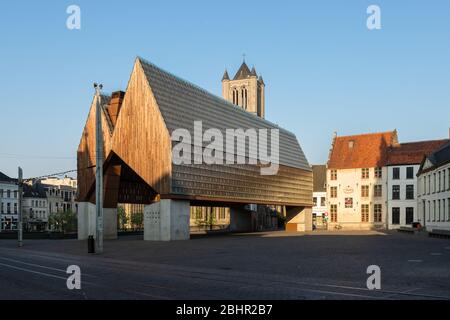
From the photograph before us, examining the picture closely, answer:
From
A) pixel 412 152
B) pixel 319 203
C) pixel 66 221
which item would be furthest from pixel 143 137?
pixel 319 203

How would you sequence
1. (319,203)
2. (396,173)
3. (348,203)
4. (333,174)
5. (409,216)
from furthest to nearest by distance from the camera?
(319,203), (333,174), (348,203), (396,173), (409,216)

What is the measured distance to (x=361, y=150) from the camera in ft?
293

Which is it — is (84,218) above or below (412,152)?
below

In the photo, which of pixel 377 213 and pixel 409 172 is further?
pixel 377 213

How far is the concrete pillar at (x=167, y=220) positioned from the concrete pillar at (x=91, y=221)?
7464 mm

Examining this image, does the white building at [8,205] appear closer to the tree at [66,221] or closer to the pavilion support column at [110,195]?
the tree at [66,221]

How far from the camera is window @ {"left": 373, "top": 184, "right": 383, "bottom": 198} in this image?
8469cm

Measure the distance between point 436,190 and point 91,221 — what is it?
134 ft

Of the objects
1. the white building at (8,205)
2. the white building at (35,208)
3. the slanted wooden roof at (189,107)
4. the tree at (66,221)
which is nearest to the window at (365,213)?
the slanted wooden roof at (189,107)

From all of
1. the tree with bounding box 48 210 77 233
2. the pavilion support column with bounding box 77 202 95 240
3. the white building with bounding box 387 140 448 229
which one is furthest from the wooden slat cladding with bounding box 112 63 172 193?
the white building with bounding box 387 140 448 229

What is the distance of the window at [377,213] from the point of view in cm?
8419

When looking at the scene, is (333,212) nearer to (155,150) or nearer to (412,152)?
(412,152)

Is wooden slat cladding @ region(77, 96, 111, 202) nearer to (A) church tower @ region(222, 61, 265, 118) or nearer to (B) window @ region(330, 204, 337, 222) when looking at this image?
(B) window @ region(330, 204, 337, 222)

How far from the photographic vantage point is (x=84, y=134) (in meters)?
56.6
